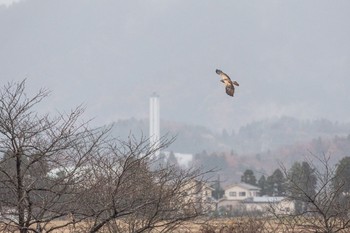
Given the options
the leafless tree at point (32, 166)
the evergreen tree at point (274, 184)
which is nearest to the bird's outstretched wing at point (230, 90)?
the leafless tree at point (32, 166)

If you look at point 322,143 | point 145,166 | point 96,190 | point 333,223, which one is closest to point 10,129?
point 96,190

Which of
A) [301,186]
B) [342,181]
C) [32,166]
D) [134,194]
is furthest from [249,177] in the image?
[32,166]

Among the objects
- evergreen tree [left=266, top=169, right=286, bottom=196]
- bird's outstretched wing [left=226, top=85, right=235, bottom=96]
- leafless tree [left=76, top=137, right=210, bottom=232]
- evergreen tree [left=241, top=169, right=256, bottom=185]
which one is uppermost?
evergreen tree [left=241, top=169, right=256, bottom=185]

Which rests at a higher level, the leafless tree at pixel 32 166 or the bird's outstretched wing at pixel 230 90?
the bird's outstretched wing at pixel 230 90

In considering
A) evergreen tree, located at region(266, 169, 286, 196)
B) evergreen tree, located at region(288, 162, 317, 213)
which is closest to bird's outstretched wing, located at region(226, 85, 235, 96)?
evergreen tree, located at region(288, 162, 317, 213)

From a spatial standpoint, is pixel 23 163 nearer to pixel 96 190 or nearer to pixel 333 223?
pixel 96 190

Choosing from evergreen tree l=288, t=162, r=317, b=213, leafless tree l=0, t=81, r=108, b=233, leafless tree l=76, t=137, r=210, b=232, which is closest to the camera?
leafless tree l=0, t=81, r=108, b=233

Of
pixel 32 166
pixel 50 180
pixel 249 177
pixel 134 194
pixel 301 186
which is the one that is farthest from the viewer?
pixel 249 177

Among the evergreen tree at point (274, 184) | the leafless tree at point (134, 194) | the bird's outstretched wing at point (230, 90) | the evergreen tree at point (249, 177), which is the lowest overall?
the leafless tree at point (134, 194)

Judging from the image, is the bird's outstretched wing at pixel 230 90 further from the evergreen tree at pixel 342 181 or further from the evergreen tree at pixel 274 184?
the evergreen tree at pixel 274 184

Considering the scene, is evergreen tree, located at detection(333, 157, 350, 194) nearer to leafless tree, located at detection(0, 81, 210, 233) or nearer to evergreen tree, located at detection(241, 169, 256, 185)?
leafless tree, located at detection(0, 81, 210, 233)

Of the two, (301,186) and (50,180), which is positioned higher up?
A: (301,186)

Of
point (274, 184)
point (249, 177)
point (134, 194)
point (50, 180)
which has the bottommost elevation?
point (50, 180)

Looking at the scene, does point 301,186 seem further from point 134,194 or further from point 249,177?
point 249,177
